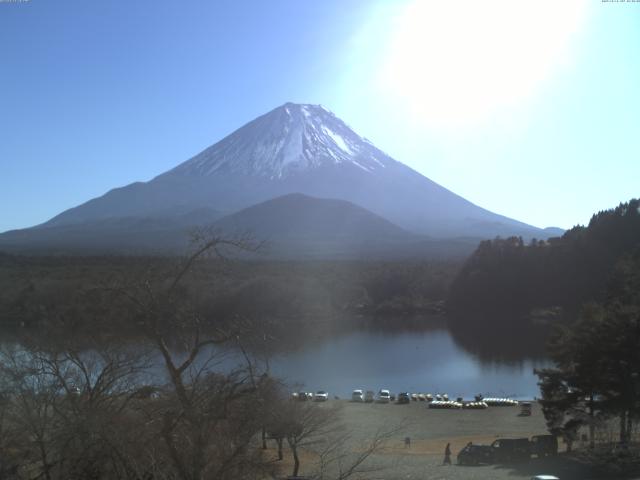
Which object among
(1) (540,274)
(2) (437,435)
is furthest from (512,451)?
(1) (540,274)

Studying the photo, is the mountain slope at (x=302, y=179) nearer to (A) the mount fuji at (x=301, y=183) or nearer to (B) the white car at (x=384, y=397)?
(A) the mount fuji at (x=301, y=183)

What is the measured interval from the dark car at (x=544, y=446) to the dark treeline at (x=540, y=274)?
2448 cm

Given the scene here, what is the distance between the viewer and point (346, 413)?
15.2 meters

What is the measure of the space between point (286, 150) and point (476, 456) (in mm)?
83190

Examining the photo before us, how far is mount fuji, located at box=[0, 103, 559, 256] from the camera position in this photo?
8256cm

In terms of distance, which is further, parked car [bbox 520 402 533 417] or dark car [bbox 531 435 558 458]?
parked car [bbox 520 402 533 417]

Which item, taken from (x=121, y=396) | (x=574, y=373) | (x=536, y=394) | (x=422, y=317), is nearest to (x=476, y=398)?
(x=536, y=394)

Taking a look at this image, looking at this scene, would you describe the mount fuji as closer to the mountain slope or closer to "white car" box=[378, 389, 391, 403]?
the mountain slope

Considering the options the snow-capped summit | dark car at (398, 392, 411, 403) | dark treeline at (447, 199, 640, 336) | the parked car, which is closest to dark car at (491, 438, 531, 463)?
the parked car

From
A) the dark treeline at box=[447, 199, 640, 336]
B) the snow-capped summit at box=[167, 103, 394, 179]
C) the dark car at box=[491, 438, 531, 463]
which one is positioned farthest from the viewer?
the snow-capped summit at box=[167, 103, 394, 179]

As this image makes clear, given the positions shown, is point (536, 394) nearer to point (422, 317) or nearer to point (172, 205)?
point (422, 317)

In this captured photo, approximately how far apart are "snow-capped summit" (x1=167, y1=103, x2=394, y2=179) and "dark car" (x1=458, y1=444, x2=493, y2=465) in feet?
263

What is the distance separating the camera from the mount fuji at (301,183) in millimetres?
82562

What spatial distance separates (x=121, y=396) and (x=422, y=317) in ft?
115
